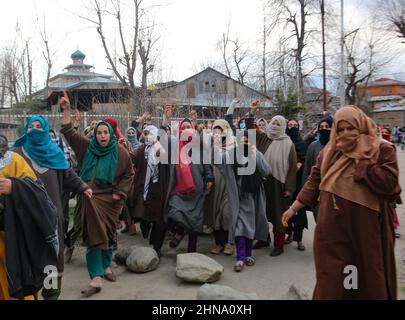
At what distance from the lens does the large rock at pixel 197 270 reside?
159 inches

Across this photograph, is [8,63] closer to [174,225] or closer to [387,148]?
[174,225]

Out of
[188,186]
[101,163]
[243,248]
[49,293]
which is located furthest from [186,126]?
[49,293]

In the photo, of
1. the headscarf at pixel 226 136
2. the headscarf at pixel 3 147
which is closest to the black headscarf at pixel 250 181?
the headscarf at pixel 226 136

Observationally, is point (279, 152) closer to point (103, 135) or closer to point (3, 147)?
point (103, 135)

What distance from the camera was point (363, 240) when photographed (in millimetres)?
2572

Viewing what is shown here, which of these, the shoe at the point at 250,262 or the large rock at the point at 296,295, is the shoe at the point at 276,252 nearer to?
the shoe at the point at 250,262

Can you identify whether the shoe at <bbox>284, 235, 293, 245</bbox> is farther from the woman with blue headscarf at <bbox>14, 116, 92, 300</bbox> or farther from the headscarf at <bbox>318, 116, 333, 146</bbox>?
the woman with blue headscarf at <bbox>14, 116, 92, 300</bbox>

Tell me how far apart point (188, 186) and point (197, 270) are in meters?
1.08

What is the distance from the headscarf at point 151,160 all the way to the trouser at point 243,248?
1307mm

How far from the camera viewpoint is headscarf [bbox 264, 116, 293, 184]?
5141 mm
